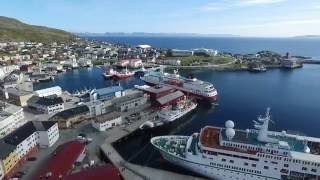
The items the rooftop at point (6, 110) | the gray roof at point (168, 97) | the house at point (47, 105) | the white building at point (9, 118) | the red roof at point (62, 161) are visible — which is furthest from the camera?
the gray roof at point (168, 97)

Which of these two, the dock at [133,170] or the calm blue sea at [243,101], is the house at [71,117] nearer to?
the dock at [133,170]

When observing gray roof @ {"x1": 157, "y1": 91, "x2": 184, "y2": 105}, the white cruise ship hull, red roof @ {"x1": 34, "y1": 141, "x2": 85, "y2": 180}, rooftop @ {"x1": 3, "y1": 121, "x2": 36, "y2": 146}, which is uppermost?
gray roof @ {"x1": 157, "y1": 91, "x2": 184, "y2": 105}

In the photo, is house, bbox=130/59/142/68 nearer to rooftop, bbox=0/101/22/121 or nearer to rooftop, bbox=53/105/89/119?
rooftop, bbox=53/105/89/119

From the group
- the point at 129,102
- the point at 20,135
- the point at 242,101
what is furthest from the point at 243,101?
the point at 20,135

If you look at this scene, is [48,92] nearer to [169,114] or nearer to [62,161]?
[169,114]

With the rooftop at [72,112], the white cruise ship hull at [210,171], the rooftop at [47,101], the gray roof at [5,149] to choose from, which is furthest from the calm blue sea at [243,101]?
the rooftop at [47,101]

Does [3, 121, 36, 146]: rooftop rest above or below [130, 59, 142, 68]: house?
below

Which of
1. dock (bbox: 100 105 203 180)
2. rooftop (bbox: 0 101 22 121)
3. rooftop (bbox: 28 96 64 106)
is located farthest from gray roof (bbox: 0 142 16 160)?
rooftop (bbox: 28 96 64 106)
